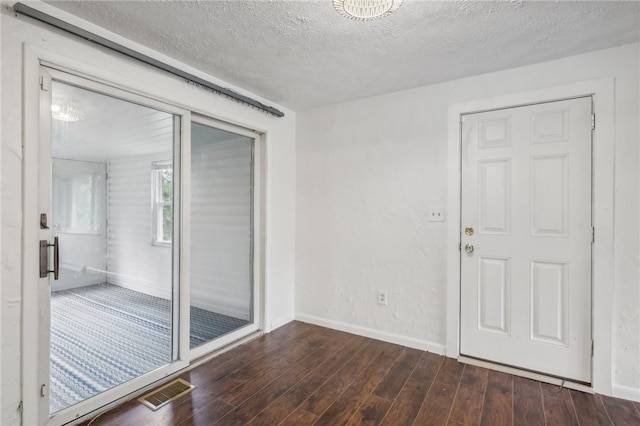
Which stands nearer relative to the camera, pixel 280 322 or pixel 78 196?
pixel 78 196

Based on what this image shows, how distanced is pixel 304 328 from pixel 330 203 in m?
1.33

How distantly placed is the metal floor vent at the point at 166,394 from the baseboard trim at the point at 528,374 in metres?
2.13

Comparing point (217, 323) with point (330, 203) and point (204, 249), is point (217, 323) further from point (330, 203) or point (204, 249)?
point (330, 203)

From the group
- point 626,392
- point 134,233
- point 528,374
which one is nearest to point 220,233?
point 134,233

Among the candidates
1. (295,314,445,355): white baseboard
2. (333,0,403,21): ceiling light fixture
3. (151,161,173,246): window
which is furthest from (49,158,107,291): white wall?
(295,314,445,355): white baseboard

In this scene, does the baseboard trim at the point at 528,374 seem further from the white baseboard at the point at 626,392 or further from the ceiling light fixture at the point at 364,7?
the ceiling light fixture at the point at 364,7

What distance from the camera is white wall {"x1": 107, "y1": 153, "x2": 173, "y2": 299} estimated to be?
6.98 ft

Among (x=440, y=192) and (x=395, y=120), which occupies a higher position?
(x=395, y=120)

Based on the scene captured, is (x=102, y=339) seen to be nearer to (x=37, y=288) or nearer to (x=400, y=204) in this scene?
(x=37, y=288)

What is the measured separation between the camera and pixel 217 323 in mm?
2873

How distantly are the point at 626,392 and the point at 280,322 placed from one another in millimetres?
2747

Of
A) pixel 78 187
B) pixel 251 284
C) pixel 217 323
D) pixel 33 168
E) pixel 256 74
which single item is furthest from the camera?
pixel 251 284

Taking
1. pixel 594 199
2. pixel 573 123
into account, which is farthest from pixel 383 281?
pixel 573 123

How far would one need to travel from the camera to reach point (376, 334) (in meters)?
3.05
